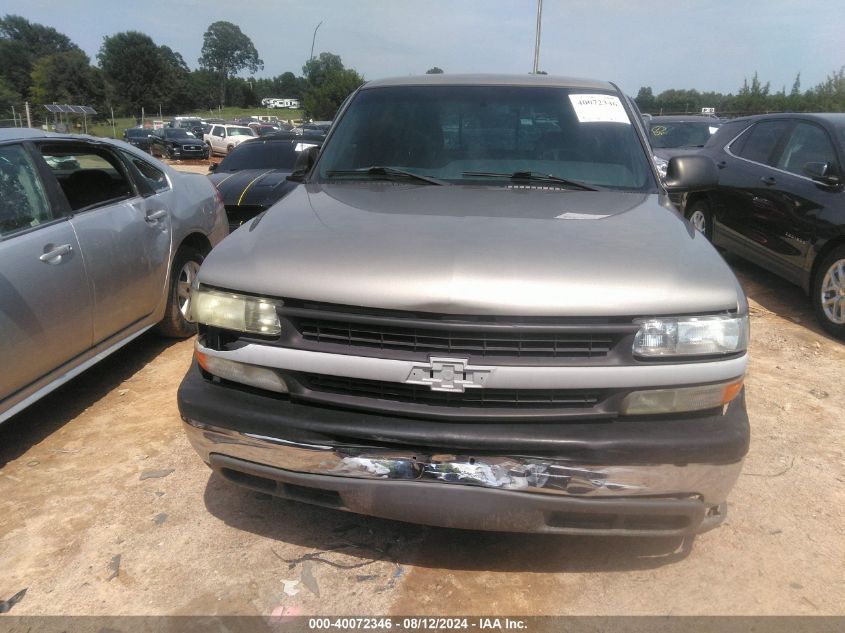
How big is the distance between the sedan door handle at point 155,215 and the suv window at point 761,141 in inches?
217

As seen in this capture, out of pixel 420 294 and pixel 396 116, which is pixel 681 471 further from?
pixel 396 116

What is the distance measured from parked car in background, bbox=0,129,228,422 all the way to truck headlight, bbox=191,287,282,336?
137 cm

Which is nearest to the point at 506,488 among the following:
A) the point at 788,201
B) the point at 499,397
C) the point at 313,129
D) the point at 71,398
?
the point at 499,397

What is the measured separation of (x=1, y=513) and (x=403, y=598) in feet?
6.19

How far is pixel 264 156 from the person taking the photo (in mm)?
8703

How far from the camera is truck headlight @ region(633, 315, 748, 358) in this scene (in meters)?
2.08

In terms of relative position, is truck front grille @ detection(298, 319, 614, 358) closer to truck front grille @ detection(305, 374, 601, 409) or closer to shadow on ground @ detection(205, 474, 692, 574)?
truck front grille @ detection(305, 374, 601, 409)

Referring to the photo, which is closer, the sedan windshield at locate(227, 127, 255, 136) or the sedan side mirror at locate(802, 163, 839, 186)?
the sedan side mirror at locate(802, 163, 839, 186)

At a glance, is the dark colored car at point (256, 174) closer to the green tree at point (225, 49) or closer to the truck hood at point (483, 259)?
the truck hood at point (483, 259)

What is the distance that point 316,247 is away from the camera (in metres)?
2.35

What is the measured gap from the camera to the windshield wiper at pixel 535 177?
3.07 meters

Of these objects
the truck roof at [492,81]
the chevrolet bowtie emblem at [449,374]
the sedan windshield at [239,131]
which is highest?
the truck roof at [492,81]

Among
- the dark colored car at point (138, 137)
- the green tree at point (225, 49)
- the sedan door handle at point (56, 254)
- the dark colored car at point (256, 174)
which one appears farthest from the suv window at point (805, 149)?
the green tree at point (225, 49)

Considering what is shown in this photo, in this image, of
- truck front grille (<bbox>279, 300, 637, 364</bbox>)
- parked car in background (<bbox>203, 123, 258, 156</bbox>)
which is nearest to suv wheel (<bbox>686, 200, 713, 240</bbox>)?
truck front grille (<bbox>279, 300, 637, 364</bbox>)
